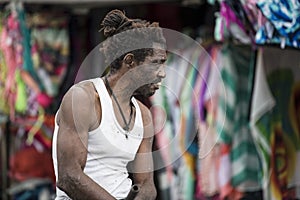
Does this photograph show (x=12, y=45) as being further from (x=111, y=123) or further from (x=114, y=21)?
(x=111, y=123)

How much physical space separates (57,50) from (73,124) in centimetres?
309

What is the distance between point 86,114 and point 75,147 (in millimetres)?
124

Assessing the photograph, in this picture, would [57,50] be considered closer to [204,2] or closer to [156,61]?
[204,2]

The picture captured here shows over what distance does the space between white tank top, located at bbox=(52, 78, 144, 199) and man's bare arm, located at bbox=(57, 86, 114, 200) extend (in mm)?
51

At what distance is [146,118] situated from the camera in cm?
335

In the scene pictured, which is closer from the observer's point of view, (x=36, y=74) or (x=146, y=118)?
(x=146, y=118)

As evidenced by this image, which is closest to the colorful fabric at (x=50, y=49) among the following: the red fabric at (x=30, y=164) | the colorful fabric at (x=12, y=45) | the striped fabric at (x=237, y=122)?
the colorful fabric at (x=12, y=45)

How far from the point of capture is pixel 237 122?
495 cm

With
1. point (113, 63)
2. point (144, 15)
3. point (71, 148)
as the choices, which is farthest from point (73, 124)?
point (144, 15)

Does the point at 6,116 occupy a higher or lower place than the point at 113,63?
lower

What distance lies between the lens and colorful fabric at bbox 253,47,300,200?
14.8ft

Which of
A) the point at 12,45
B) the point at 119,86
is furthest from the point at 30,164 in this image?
the point at 119,86

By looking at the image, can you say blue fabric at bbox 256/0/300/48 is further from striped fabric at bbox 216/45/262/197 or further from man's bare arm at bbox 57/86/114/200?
man's bare arm at bbox 57/86/114/200

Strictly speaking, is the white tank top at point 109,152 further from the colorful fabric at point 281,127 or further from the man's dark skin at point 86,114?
the colorful fabric at point 281,127
